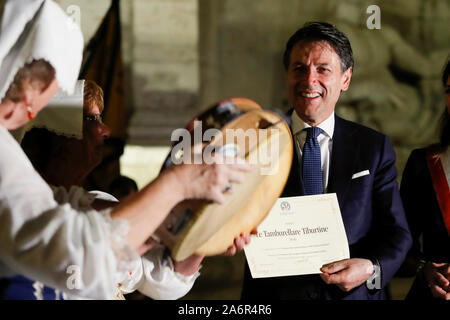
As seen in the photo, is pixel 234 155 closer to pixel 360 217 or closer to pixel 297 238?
pixel 297 238

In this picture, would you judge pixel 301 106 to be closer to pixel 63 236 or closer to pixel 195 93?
pixel 63 236

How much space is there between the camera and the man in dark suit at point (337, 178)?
1703mm

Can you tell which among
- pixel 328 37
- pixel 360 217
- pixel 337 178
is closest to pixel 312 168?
pixel 337 178

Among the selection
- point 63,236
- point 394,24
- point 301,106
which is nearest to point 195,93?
point 394,24

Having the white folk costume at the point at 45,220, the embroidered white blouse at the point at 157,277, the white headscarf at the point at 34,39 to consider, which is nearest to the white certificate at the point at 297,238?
the embroidered white blouse at the point at 157,277

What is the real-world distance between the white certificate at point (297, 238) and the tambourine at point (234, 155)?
1.15ft

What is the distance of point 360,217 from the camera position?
67.4 inches

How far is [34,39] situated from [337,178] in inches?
40.0

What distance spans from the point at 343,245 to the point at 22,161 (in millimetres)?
967

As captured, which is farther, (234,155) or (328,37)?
(328,37)

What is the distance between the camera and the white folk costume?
97cm

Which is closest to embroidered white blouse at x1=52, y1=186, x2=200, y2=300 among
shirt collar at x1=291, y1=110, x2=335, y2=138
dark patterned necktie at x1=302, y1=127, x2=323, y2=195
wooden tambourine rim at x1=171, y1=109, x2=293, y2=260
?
wooden tambourine rim at x1=171, y1=109, x2=293, y2=260

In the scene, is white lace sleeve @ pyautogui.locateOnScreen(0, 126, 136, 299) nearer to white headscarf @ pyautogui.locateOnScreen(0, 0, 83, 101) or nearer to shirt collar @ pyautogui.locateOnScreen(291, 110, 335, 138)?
white headscarf @ pyautogui.locateOnScreen(0, 0, 83, 101)

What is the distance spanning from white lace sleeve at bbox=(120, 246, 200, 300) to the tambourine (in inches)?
7.4
